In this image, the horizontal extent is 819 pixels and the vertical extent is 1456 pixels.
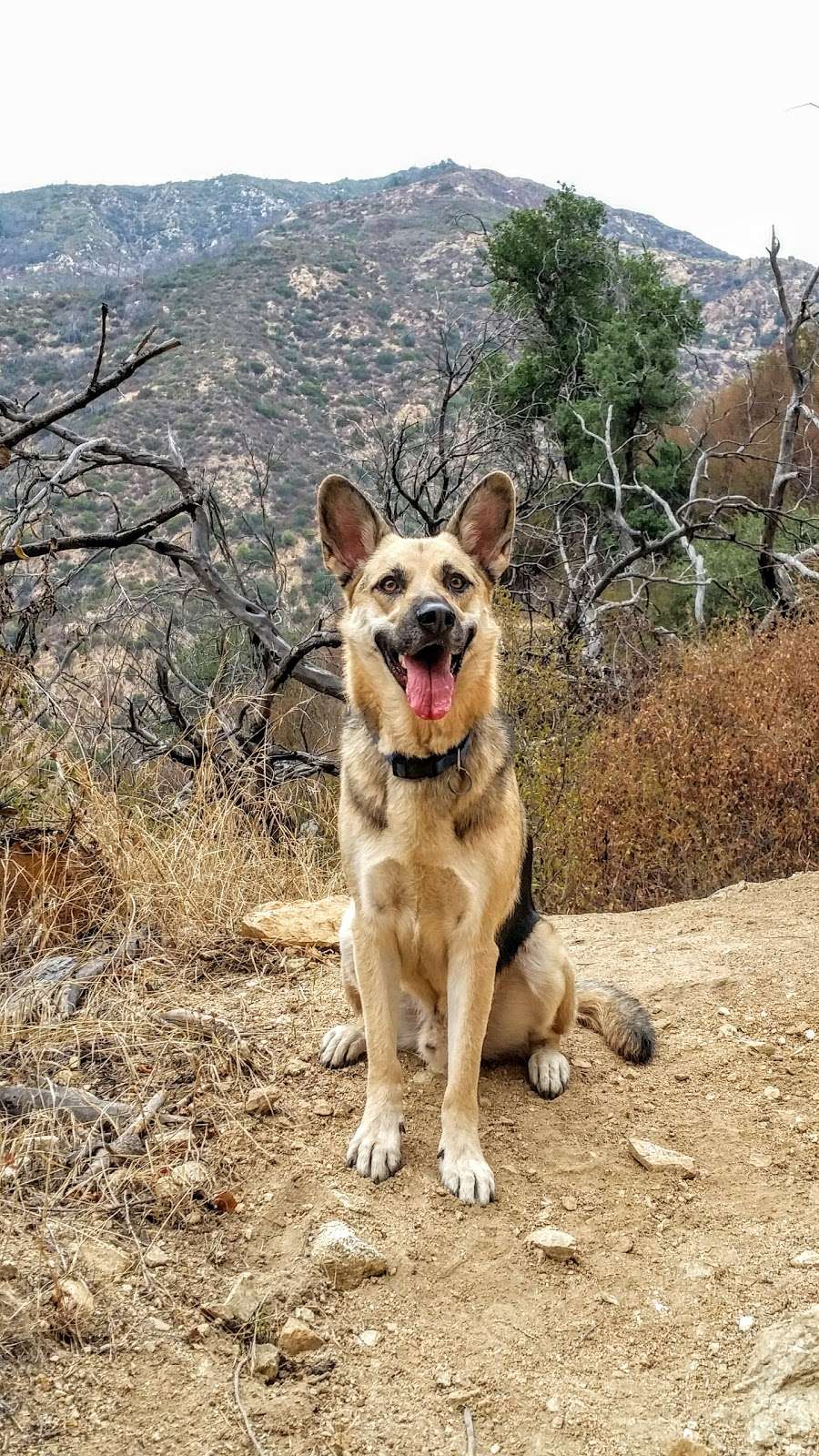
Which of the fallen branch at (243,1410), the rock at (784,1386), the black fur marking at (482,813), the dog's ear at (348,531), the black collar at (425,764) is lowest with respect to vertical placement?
the fallen branch at (243,1410)

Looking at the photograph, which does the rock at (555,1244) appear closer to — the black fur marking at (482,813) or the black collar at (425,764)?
the black fur marking at (482,813)

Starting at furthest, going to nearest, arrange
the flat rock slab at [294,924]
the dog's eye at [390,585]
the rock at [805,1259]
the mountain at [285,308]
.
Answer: the mountain at [285,308] → the flat rock slab at [294,924] → the dog's eye at [390,585] → the rock at [805,1259]

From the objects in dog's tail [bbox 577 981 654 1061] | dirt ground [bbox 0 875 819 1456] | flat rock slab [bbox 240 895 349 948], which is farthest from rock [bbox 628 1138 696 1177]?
flat rock slab [bbox 240 895 349 948]

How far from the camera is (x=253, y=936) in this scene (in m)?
4.85

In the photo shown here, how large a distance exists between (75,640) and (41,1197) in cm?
377

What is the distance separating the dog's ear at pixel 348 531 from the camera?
342cm

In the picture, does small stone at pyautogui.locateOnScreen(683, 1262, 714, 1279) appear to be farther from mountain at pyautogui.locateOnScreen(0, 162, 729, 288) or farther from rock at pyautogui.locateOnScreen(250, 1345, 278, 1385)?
mountain at pyautogui.locateOnScreen(0, 162, 729, 288)

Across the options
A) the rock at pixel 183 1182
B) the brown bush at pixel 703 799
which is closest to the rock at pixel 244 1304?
the rock at pixel 183 1182

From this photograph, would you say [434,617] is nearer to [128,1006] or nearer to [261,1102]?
[261,1102]

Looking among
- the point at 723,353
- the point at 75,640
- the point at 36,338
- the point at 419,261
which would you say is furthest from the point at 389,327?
the point at 75,640

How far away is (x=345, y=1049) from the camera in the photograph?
363 cm

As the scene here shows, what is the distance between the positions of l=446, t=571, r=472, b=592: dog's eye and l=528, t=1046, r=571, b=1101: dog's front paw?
1.71 meters

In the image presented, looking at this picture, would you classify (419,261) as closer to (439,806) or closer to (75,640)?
(75,640)

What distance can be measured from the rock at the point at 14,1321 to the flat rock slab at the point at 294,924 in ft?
8.66
